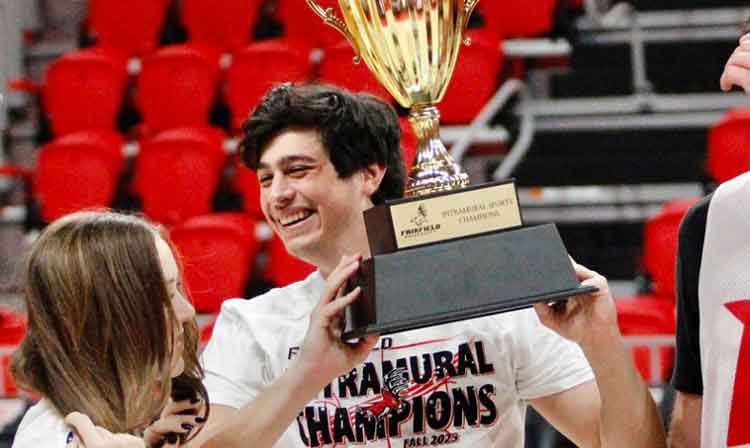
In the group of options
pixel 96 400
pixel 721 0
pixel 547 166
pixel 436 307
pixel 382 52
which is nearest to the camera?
pixel 96 400

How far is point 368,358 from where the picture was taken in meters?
2.46

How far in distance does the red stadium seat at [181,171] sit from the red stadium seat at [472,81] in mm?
1025

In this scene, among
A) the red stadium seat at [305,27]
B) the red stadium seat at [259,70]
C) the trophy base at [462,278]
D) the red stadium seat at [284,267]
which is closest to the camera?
the trophy base at [462,278]

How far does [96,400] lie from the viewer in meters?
1.94

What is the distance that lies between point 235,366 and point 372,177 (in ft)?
1.38

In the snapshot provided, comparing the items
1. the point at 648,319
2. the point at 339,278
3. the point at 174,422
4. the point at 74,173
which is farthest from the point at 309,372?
the point at 74,173

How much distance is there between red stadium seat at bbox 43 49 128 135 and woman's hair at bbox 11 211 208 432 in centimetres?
464

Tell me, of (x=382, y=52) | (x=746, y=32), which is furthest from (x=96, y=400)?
(x=746, y=32)

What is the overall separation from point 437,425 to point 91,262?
733 mm

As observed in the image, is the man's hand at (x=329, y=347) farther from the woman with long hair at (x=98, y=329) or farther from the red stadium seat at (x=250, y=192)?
the red stadium seat at (x=250, y=192)

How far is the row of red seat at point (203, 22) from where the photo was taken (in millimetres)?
6891

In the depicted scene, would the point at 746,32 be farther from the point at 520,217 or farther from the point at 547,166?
the point at 547,166

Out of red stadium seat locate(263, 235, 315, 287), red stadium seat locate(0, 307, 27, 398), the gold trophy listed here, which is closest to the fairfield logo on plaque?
the gold trophy

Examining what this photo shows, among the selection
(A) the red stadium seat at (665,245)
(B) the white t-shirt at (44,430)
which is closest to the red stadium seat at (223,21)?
(A) the red stadium seat at (665,245)
